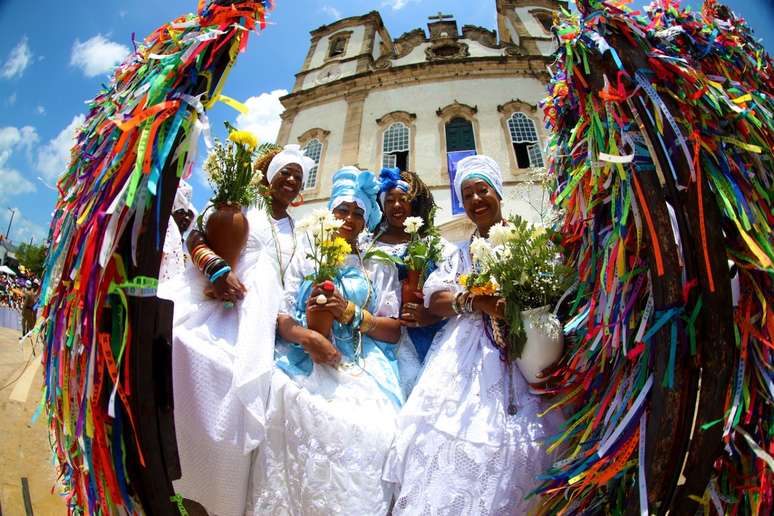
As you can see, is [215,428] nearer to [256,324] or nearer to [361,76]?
[256,324]

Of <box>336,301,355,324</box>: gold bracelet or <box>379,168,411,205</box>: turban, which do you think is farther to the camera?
<box>379,168,411,205</box>: turban

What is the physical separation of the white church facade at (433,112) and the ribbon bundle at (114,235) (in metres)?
12.4

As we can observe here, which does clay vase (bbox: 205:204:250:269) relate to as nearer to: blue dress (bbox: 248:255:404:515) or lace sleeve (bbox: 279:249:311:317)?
lace sleeve (bbox: 279:249:311:317)

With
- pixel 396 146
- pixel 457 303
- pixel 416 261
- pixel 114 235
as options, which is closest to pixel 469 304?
pixel 457 303

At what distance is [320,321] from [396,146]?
1422 cm

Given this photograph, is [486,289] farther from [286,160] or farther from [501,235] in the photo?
[286,160]

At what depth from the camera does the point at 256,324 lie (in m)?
1.91

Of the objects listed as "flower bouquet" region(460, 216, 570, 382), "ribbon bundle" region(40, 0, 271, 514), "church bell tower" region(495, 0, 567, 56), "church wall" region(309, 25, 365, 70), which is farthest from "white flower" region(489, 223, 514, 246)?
"church wall" region(309, 25, 365, 70)

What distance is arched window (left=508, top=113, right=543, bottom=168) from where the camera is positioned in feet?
49.2

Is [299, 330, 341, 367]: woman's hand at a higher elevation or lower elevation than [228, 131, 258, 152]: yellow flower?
lower

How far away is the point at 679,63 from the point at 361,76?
17.0m

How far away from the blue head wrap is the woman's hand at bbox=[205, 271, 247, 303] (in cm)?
90

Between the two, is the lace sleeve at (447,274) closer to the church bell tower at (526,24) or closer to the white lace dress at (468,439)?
the white lace dress at (468,439)

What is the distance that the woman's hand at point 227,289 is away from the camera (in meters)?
1.88
